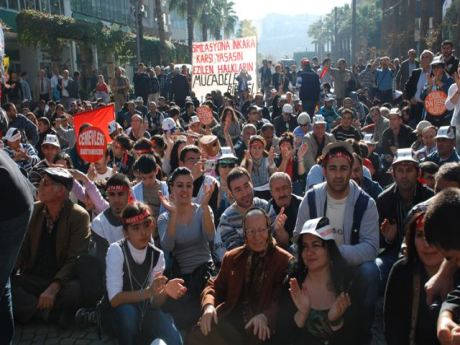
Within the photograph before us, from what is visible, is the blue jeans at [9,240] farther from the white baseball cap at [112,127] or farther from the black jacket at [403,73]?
the black jacket at [403,73]

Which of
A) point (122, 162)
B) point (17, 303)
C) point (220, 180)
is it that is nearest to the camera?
point (17, 303)

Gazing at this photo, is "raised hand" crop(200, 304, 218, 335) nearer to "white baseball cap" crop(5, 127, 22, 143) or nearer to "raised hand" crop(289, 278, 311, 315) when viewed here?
"raised hand" crop(289, 278, 311, 315)

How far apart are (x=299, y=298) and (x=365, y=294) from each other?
2.30 ft

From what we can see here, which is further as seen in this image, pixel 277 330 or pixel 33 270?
pixel 33 270

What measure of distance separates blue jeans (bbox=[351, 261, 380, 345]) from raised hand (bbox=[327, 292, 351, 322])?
0.38 meters

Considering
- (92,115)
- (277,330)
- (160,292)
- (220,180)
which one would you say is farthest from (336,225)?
(92,115)

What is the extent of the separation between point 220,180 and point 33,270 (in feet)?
8.07

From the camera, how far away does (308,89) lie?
14047 mm

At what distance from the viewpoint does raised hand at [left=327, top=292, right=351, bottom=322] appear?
3732mm

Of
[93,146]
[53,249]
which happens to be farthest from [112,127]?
[53,249]

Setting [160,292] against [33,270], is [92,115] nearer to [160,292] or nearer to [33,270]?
[33,270]

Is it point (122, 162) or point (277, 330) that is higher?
point (122, 162)

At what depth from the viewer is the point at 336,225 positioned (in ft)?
15.1

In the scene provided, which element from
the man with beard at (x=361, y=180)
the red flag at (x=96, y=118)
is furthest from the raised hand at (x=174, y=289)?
the red flag at (x=96, y=118)
